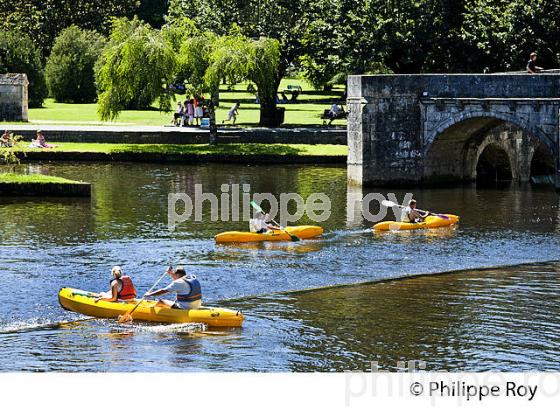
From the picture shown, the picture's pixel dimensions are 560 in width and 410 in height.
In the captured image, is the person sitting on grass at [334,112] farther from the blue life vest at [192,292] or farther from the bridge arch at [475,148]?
the blue life vest at [192,292]

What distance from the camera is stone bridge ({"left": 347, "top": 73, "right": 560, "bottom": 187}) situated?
163 feet

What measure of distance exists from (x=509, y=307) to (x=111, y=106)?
33.3m

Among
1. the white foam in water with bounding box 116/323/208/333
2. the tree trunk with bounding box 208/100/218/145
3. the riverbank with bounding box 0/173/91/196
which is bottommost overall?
the white foam in water with bounding box 116/323/208/333

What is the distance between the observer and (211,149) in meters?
61.1

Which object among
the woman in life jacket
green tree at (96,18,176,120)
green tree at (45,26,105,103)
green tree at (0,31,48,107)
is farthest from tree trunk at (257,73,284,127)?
the woman in life jacket

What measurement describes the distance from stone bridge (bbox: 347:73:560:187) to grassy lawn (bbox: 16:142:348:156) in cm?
687

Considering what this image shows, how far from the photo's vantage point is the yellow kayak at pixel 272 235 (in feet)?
129

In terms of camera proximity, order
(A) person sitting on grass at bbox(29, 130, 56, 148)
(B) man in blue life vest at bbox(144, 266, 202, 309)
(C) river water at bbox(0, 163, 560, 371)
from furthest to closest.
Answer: (A) person sitting on grass at bbox(29, 130, 56, 148), (B) man in blue life vest at bbox(144, 266, 202, 309), (C) river water at bbox(0, 163, 560, 371)

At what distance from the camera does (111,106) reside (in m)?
61.2

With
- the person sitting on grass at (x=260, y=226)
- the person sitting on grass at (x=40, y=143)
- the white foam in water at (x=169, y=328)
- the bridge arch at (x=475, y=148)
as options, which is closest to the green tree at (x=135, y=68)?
the person sitting on grass at (x=40, y=143)

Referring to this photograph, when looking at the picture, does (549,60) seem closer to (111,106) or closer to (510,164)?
(510,164)

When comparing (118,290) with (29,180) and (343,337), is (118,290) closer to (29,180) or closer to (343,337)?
(343,337)

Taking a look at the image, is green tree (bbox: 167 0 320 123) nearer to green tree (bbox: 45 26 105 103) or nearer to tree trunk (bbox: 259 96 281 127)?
tree trunk (bbox: 259 96 281 127)
